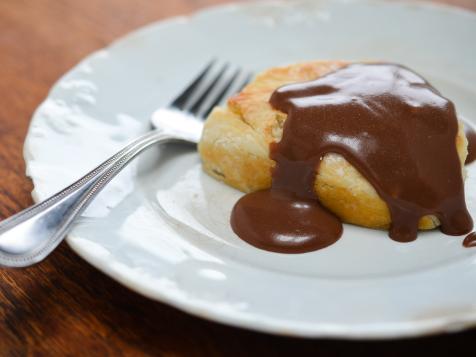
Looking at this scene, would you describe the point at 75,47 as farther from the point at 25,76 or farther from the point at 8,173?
the point at 8,173

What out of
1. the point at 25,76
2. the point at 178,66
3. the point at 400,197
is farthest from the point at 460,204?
the point at 25,76

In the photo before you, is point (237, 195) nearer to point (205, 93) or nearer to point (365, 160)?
point (365, 160)

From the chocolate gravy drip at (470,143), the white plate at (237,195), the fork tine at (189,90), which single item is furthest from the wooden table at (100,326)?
the chocolate gravy drip at (470,143)

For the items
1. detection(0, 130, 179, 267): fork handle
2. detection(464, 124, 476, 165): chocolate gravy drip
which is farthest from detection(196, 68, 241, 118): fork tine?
detection(464, 124, 476, 165): chocolate gravy drip

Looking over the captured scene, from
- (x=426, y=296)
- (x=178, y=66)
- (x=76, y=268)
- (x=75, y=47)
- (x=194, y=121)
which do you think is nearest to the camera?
(x=426, y=296)

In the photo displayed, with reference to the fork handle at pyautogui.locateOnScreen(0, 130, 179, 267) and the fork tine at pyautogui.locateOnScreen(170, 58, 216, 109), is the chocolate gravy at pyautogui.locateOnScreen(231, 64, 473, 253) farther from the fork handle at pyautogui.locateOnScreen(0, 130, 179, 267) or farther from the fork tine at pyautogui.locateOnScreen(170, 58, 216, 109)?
the fork tine at pyautogui.locateOnScreen(170, 58, 216, 109)

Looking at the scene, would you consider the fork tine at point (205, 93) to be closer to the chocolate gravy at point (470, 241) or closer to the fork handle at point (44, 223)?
the fork handle at point (44, 223)

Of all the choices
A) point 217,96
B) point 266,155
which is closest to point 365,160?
point 266,155
